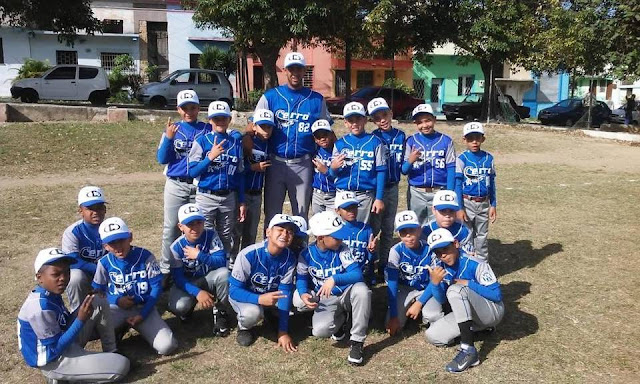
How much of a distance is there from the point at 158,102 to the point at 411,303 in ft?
54.8

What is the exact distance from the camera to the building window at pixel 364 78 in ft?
116

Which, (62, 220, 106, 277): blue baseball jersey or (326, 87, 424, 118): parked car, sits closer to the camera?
(62, 220, 106, 277): blue baseball jersey

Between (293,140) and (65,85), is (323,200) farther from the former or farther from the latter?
(65,85)

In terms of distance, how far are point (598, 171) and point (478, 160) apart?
8.30 metres

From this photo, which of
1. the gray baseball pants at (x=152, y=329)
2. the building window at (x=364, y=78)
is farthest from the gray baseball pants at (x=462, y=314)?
the building window at (x=364, y=78)

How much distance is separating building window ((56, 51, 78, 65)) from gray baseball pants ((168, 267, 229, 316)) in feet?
106

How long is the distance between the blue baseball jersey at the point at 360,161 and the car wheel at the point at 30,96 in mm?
18694

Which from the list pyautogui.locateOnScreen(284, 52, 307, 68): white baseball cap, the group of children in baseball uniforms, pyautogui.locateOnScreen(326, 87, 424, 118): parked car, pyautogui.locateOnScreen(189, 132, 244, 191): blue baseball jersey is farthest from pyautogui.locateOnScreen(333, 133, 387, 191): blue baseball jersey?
pyautogui.locateOnScreen(326, 87, 424, 118): parked car

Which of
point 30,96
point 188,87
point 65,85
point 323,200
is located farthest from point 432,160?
point 30,96

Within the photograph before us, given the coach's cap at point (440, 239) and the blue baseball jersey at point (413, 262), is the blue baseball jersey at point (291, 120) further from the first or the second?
the coach's cap at point (440, 239)

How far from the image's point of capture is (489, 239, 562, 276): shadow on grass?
20.5 ft

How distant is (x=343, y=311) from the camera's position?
4445 mm

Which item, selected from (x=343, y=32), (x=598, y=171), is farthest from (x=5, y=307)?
→ (x=343, y=32)

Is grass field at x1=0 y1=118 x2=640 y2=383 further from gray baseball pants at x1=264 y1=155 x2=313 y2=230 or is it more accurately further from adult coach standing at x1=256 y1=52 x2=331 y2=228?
adult coach standing at x1=256 y1=52 x2=331 y2=228
